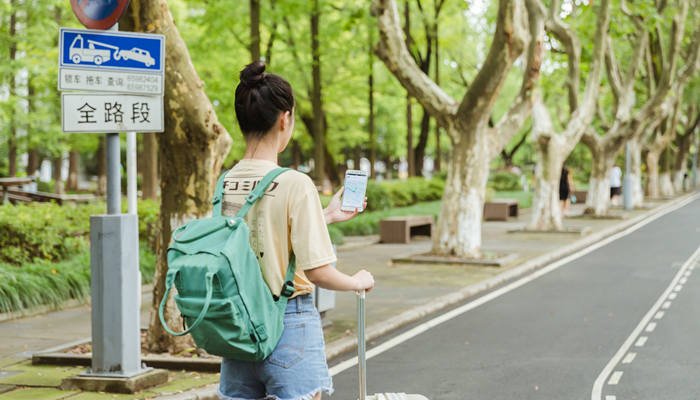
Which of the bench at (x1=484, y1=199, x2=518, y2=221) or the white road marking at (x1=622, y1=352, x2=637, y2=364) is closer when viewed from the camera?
the white road marking at (x1=622, y1=352, x2=637, y2=364)

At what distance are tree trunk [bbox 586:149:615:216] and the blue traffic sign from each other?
79.0 feet

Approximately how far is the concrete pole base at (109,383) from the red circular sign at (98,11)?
8.34 feet

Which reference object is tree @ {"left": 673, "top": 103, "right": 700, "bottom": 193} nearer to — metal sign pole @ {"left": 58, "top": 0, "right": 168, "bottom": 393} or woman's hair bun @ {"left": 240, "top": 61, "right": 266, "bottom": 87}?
metal sign pole @ {"left": 58, "top": 0, "right": 168, "bottom": 393}

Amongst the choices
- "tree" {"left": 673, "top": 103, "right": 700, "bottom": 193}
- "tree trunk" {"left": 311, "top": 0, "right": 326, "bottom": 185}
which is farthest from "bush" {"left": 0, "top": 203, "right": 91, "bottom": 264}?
"tree" {"left": 673, "top": 103, "right": 700, "bottom": 193}

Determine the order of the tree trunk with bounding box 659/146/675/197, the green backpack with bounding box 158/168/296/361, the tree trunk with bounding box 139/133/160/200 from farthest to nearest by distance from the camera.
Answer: the tree trunk with bounding box 659/146/675/197 → the tree trunk with bounding box 139/133/160/200 → the green backpack with bounding box 158/168/296/361

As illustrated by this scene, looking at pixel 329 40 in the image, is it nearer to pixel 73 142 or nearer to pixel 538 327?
pixel 73 142

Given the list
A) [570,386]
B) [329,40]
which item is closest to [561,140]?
[329,40]

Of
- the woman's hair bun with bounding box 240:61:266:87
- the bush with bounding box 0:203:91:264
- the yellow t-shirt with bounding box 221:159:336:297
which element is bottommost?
the bush with bounding box 0:203:91:264

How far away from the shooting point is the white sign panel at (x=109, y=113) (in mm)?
6027

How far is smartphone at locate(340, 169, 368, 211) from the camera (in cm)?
346

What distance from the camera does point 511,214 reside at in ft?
101

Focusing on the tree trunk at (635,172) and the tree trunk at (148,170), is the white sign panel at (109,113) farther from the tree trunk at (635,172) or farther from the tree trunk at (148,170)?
the tree trunk at (635,172)

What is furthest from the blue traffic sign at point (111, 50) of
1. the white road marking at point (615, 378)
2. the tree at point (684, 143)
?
the tree at point (684, 143)

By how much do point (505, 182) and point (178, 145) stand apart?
4416 cm
